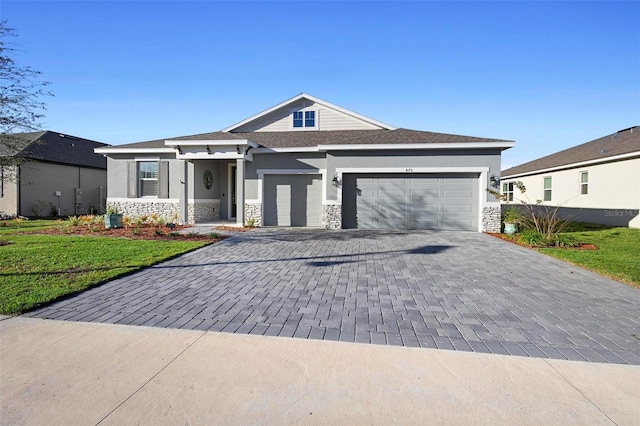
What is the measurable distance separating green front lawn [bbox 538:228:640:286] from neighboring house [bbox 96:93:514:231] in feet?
11.4

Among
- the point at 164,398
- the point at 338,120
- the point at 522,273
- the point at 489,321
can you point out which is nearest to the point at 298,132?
the point at 338,120

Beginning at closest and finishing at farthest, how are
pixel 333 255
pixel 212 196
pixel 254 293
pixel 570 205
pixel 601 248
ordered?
1. pixel 254 293
2. pixel 333 255
3. pixel 601 248
4. pixel 212 196
5. pixel 570 205

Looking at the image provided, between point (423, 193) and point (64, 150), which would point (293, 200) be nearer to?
point (423, 193)

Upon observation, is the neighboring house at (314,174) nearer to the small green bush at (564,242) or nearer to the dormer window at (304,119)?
the dormer window at (304,119)

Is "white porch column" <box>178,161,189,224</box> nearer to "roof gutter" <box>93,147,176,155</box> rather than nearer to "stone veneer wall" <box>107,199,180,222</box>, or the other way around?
"stone veneer wall" <box>107,199,180,222</box>

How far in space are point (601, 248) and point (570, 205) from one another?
10980mm

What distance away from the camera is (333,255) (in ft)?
27.0

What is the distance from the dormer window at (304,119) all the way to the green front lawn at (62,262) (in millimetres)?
9498

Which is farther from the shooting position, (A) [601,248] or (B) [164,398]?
(A) [601,248]

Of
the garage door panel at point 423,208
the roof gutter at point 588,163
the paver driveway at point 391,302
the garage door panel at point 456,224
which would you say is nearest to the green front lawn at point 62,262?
the paver driveway at point 391,302

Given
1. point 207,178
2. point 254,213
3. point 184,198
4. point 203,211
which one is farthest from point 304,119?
point 184,198

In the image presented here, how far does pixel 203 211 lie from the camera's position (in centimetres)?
1562

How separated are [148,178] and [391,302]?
14787 millimetres

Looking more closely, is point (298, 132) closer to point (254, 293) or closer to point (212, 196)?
point (212, 196)
